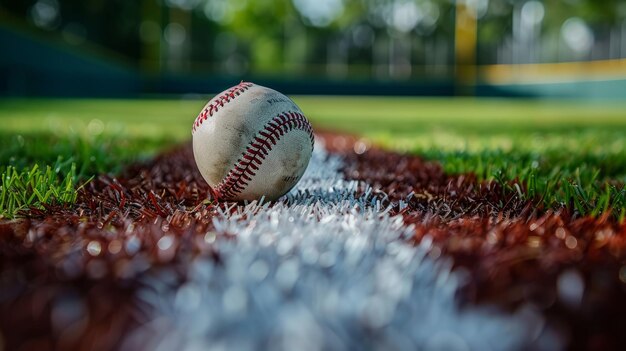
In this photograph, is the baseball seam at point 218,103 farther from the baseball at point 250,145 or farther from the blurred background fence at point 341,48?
the blurred background fence at point 341,48

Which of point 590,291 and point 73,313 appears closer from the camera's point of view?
point 73,313

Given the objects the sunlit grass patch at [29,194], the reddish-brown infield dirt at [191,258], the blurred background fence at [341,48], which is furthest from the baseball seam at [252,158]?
the blurred background fence at [341,48]

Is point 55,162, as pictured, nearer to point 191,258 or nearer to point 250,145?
point 250,145

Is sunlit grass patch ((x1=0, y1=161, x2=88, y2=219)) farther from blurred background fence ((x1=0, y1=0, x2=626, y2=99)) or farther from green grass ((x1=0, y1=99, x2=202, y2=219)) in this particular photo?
blurred background fence ((x1=0, y1=0, x2=626, y2=99))

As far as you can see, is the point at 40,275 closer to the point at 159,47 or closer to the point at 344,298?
the point at 344,298

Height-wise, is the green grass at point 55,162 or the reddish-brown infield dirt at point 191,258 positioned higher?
the reddish-brown infield dirt at point 191,258

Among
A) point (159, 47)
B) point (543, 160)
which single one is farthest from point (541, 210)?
point (159, 47)
